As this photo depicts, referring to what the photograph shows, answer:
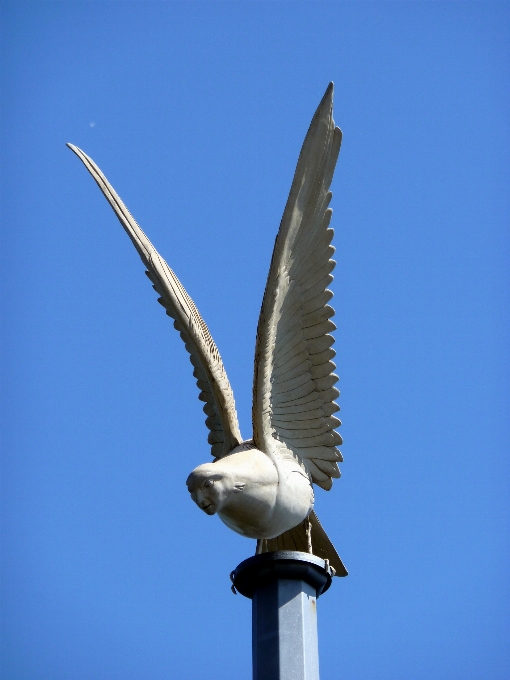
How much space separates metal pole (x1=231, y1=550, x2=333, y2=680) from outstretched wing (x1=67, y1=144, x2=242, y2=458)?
1.26 metres

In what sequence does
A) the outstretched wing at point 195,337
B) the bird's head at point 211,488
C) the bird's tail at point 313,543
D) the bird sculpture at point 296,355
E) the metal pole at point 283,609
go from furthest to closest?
1. the bird's tail at point 313,543
2. the outstretched wing at point 195,337
3. the bird sculpture at point 296,355
4. the bird's head at point 211,488
5. the metal pole at point 283,609

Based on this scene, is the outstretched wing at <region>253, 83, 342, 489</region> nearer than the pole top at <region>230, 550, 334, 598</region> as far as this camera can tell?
No

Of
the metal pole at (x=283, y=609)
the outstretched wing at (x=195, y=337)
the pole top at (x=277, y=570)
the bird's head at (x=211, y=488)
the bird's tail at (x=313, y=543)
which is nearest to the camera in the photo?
the metal pole at (x=283, y=609)

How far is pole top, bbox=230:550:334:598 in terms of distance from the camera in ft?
35.3

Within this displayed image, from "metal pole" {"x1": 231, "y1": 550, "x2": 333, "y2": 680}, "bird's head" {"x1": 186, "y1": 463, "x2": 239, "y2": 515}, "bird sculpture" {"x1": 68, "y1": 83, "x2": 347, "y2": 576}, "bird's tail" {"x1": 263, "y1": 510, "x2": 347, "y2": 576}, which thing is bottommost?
"metal pole" {"x1": 231, "y1": 550, "x2": 333, "y2": 680}

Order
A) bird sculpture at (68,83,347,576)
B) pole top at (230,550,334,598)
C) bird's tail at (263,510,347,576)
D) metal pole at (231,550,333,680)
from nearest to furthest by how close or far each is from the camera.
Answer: metal pole at (231,550,333,680) < pole top at (230,550,334,598) < bird sculpture at (68,83,347,576) < bird's tail at (263,510,347,576)

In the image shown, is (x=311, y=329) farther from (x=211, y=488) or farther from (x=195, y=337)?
(x=211, y=488)

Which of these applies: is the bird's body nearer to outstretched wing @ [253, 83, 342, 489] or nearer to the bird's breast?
the bird's breast

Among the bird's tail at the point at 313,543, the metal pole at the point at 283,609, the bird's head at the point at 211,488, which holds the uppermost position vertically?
the bird's tail at the point at 313,543

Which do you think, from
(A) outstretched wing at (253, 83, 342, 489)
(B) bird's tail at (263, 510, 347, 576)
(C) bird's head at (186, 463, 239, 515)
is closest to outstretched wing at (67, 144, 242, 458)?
(A) outstretched wing at (253, 83, 342, 489)

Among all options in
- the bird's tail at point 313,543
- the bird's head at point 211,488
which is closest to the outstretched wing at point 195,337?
the bird's head at point 211,488

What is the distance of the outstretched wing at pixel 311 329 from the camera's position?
11.7m

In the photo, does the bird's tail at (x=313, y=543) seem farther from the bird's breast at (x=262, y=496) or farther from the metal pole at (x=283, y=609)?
the metal pole at (x=283, y=609)

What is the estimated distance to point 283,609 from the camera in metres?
10.6
